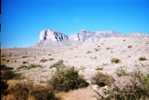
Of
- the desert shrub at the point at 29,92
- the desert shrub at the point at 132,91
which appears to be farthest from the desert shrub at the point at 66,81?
the desert shrub at the point at 132,91

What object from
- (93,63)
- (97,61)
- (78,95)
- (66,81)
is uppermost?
(97,61)

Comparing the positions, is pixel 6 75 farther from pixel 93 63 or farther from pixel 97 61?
pixel 97 61

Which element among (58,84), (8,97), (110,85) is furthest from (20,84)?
(110,85)

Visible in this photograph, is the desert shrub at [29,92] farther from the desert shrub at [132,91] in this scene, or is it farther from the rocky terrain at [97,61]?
the desert shrub at [132,91]

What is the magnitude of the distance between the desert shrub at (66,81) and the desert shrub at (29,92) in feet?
7.81

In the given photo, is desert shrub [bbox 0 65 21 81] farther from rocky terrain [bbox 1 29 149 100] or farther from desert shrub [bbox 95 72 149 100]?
desert shrub [bbox 95 72 149 100]

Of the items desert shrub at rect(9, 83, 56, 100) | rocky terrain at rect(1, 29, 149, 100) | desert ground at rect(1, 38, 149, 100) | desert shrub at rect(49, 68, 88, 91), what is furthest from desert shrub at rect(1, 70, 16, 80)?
desert shrub at rect(49, 68, 88, 91)

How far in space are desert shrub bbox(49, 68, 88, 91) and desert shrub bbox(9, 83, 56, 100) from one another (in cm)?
238

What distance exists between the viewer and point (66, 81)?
12633mm

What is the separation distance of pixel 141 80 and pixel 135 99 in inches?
41.8

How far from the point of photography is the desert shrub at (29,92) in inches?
352

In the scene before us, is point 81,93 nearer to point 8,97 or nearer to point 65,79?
point 65,79

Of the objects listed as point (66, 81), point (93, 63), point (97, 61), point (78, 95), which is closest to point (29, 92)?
point (78, 95)

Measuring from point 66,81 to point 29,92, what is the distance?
12.3ft
